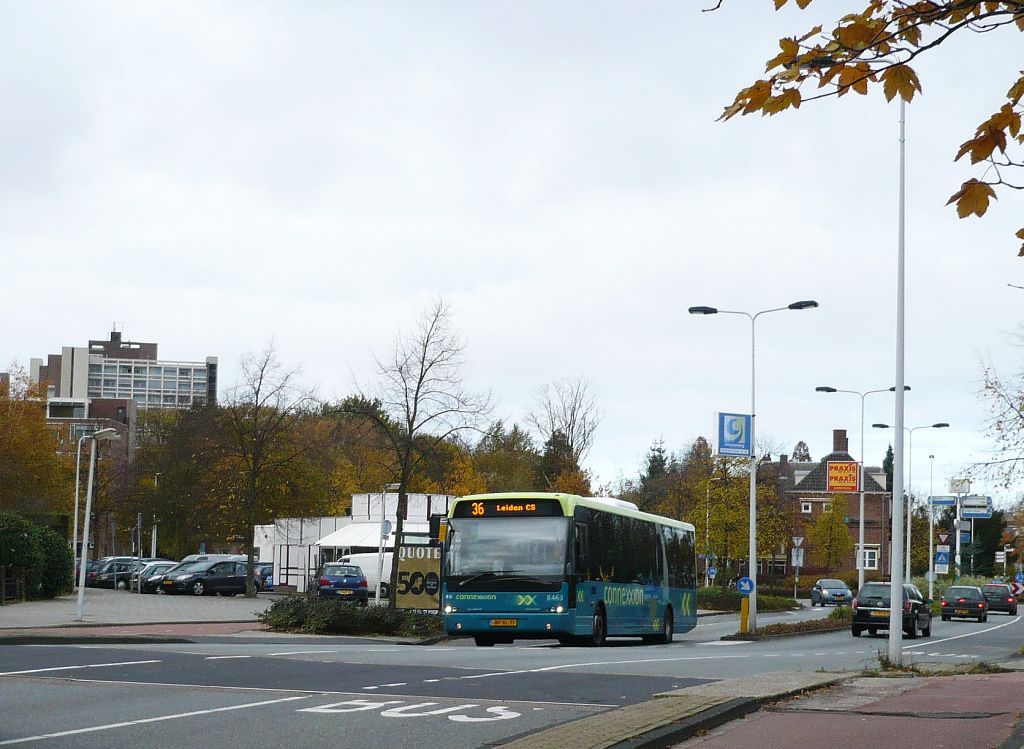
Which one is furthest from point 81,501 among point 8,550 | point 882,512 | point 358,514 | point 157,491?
point 882,512

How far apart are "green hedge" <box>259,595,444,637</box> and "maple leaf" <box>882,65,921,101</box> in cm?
2629

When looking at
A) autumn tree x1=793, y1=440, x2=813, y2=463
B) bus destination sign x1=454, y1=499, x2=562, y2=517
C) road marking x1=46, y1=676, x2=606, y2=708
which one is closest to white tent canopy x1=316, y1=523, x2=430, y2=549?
bus destination sign x1=454, y1=499, x2=562, y2=517

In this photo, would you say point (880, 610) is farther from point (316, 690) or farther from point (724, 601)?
point (316, 690)

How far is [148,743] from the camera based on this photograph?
32.7 ft

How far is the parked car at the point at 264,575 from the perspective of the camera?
6034 cm

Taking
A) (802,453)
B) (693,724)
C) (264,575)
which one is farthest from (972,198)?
(802,453)

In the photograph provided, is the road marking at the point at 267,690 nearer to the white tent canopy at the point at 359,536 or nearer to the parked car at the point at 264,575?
the white tent canopy at the point at 359,536

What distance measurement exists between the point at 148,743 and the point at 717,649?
1966 centimetres

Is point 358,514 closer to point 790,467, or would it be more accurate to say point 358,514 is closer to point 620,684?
point 620,684

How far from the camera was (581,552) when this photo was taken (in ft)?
88.7

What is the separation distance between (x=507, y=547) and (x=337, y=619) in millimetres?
6454

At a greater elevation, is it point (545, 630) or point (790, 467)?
point (790, 467)

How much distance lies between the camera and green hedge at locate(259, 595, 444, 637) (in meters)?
31.0

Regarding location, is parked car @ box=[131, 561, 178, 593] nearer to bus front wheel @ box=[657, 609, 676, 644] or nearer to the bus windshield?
bus front wheel @ box=[657, 609, 676, 644]
